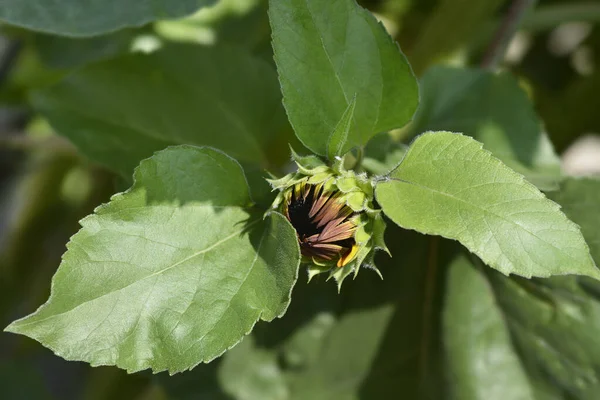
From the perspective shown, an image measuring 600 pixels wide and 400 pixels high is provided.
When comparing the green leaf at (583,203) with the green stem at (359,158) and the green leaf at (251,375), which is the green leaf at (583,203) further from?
the green leaf at (251,375)

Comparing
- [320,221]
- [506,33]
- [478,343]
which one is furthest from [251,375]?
[506,33]

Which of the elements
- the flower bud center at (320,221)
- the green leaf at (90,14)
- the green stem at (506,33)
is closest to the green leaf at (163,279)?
the flower bud center at (320,221)

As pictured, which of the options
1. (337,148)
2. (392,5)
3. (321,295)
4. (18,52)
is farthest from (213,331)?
(18,52)

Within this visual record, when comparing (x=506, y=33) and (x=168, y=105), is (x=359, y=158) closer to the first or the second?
(x=168, y=105)

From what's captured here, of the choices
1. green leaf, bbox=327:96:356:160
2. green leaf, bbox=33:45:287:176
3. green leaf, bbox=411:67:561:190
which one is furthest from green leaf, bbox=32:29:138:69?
green leaf, bbox=327:96:356:160

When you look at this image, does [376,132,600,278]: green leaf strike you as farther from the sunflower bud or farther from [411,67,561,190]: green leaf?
[411,67,561,190]: green leaf

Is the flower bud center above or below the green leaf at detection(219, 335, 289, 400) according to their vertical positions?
above
